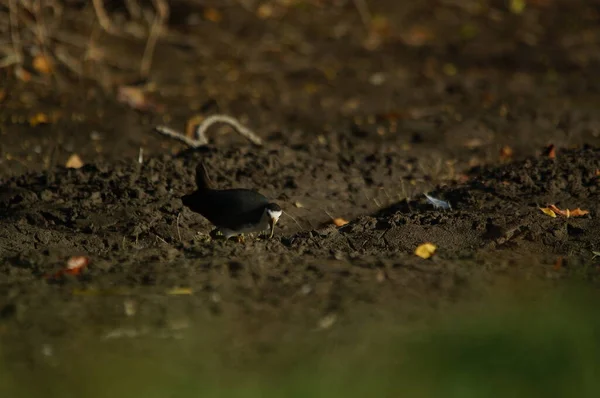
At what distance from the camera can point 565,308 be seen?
530cm

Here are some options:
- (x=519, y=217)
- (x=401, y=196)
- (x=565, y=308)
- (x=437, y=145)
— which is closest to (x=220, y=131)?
(x=437, y=145)

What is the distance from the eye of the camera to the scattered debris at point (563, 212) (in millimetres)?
7227

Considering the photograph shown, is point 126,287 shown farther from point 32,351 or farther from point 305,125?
point 305,125

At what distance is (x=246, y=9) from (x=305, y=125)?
4.04 meters

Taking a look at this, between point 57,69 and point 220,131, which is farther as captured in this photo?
point 57,69

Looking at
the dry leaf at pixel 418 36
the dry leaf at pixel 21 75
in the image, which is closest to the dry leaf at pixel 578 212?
the dry leaf at pixel 21 75

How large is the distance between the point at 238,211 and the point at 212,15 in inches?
313

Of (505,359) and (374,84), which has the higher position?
(505,359)

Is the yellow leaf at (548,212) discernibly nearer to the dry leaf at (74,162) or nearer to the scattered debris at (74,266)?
the scattered debris at (74,266)

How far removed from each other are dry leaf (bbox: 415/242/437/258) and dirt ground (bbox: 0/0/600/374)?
5cm

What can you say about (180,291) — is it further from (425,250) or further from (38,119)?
(38,119)

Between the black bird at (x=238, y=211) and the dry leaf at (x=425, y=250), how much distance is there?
84 centimetres

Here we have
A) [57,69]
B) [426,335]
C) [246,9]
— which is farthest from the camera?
[246,9]

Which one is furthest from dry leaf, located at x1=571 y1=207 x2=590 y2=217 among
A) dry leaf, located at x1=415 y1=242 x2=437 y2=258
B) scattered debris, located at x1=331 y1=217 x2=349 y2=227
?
scattered debris, located at x1=331 y1=217 x2=349 y2=227
